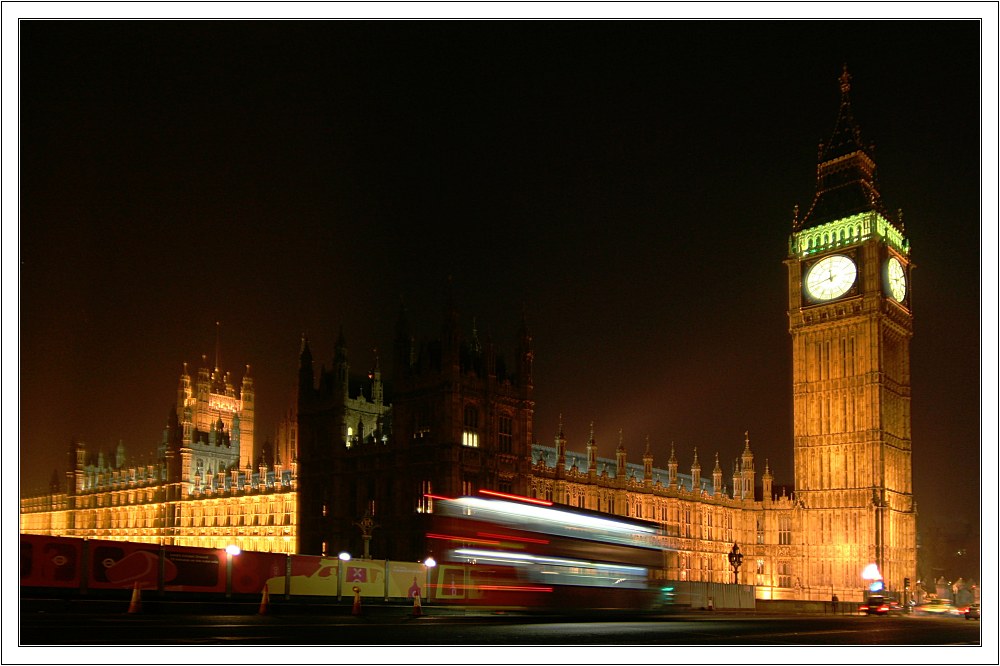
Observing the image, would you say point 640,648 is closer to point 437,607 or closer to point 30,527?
point 437,607

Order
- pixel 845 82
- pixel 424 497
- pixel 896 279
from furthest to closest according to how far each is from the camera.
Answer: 1. pixel 845 82
2. pixel 896 279
3. pixel 424 497

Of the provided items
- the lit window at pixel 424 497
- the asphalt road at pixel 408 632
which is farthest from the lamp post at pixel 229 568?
the lit window at pixel 424 497

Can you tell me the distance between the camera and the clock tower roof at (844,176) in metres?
91.6

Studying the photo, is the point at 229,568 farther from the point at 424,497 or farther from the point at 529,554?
the point at 424,497

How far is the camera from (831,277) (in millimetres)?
90875

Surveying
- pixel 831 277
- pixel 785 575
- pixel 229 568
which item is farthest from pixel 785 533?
pixel 229 568

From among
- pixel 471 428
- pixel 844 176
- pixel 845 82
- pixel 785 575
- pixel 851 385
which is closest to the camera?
pixel 471 428

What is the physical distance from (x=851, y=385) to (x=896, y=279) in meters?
9.26

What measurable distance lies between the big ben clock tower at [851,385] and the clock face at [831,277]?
0.25 ft

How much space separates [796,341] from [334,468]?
132 feet

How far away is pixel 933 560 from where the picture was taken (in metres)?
124

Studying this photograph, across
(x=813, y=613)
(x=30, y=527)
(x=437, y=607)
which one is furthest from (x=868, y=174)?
(x=30, y=527)

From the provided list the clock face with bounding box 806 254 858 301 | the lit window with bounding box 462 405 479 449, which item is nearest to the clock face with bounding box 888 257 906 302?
the clock face with bounding box 806 254 858 301

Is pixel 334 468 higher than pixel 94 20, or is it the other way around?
A: pixel 94 20
